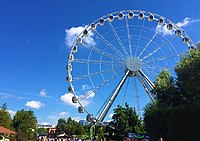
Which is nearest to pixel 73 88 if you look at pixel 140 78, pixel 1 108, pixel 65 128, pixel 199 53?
pixel 140 78

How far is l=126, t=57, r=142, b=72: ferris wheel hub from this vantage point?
144 feet

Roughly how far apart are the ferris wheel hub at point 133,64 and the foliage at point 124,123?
1568 centimetres

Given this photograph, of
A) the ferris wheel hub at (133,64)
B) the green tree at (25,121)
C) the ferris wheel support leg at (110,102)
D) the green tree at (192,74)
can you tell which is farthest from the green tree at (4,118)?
the green tree at (192,74)

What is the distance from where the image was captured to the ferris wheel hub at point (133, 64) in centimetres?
4400

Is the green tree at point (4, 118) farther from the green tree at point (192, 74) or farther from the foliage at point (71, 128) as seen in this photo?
the foliage at point (71, 128)

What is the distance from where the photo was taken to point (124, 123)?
187 ft

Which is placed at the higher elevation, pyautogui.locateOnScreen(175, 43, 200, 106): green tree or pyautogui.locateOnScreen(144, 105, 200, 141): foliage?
pyautogui.locateOnScreen(175, 43, 200, 106): green tree

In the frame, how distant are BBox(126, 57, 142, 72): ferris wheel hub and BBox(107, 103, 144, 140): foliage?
15681 mm

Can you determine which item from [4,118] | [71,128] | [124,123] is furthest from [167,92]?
[71,128]

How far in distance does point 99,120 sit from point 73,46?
10526 mm

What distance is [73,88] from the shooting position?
142 ft

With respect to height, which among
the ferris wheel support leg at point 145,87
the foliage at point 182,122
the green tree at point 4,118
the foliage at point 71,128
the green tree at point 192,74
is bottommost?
the foliage at point 182,122

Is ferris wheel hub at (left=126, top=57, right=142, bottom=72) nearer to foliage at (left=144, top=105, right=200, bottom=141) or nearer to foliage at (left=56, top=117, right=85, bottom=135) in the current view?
foliage at (left=144, top=105, right=200, bottom=141)

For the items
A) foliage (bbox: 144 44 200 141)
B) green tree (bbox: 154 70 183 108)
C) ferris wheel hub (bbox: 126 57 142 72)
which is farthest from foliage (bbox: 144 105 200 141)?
ferris wheel hub (bbox: 126 57 142 72)
